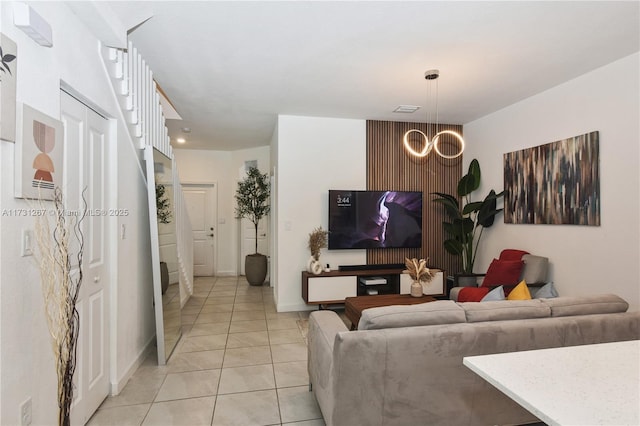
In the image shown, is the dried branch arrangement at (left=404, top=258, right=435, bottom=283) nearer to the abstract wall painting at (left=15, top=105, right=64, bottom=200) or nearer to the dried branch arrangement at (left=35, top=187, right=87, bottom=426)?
the dried branch arrangement at (left=35, top=187, right=87, bottom=426)

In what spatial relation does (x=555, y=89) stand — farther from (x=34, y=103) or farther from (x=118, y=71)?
(x=34, y=103)

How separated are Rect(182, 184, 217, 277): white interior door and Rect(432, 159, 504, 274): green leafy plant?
4.50 m

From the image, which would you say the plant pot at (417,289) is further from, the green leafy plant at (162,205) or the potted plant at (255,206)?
the potted plant at (255,206)

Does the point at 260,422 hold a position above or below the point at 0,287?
below

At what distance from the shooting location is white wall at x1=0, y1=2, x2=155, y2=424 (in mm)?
1383

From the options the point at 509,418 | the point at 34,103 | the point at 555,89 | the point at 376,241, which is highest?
the point at 555,89

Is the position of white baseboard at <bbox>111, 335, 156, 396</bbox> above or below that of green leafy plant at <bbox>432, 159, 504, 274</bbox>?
below

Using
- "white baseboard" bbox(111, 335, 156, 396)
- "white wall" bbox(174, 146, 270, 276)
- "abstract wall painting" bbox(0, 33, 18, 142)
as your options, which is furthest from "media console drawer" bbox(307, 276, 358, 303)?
"abstract wall painting" bbox(0, 33, 18, 142)

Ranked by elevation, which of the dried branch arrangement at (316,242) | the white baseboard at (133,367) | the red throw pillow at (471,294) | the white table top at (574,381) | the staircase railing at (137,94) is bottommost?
the white baseboard at (133,367)

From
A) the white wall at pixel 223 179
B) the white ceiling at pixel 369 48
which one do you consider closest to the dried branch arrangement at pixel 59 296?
the white ceiling at pixel 369 48

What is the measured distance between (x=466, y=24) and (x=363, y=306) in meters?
2.48

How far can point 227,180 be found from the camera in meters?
6.84

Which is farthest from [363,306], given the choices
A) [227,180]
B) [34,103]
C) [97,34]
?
[227,180]

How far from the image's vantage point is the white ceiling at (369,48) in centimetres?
211
